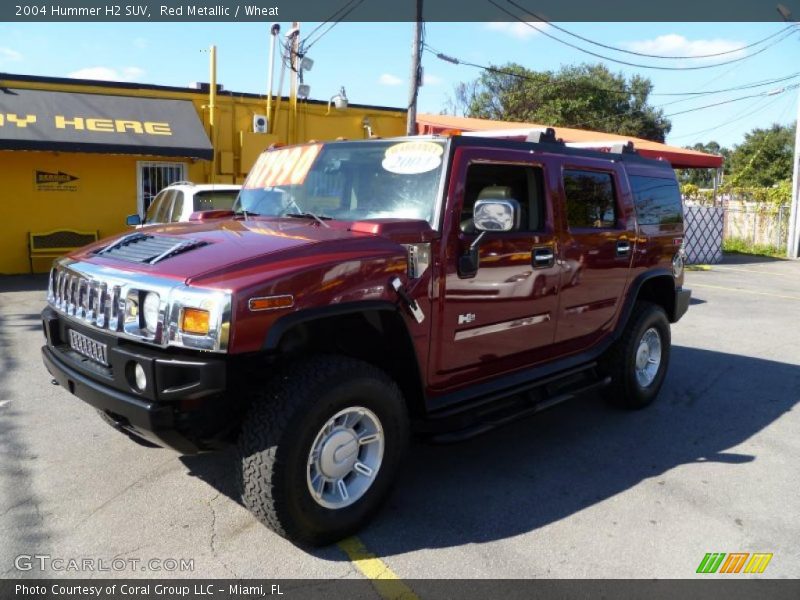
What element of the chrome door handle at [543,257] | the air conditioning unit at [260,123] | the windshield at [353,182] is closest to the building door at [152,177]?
the air conditioning unit at [260,123]

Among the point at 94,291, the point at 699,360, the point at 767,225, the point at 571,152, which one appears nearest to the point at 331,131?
the point at 699,360

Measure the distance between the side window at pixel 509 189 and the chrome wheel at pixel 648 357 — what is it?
1.76 metres

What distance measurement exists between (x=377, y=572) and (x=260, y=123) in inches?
536

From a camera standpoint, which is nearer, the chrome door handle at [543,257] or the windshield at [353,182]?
the windshield at [353,182]

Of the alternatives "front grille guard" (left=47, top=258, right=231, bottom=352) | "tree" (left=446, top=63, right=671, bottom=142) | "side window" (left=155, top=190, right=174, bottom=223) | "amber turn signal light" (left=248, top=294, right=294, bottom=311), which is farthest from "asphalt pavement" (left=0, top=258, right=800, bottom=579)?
"tree" (left=446, top=63, right=671, bottom=142)

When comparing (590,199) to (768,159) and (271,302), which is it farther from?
(768,159)

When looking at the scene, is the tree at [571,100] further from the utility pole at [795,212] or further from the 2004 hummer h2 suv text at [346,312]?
the 2004 hummer h2 suv text at [346,312]

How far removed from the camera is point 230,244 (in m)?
3.19

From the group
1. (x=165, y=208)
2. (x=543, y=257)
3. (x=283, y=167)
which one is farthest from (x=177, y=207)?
(x=543, y=257)

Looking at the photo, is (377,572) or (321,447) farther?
(321,447)

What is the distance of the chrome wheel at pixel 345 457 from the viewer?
313cm
